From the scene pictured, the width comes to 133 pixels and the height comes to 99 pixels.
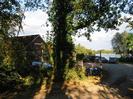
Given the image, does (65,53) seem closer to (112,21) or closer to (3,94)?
(112,21)

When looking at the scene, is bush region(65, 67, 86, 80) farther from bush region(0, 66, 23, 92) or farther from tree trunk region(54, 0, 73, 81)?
bush region(0, 66, 23, 92)

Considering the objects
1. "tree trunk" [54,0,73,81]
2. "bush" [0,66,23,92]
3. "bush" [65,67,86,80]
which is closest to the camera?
"bush" [0,66,23,92]

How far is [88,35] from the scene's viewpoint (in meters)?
30.5

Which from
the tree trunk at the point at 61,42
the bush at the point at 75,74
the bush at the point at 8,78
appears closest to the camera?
the bush at the point at 8,78

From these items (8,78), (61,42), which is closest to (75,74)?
(61,42)

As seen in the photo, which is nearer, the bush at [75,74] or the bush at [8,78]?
the bush at [8,78]

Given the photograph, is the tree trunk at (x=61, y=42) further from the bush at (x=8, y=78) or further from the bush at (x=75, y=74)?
the bush at (x=8, y=78)

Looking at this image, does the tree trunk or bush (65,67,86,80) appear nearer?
the tree trunk

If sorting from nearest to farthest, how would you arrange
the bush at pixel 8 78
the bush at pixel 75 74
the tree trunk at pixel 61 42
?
the bush at pixel 8 78 < the tree trunk at pixel 61 42 < the bush at pixel 75 74

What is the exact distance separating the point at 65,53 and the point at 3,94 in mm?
7850

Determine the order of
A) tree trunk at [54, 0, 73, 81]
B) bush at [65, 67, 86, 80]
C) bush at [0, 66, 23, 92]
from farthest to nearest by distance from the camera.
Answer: bush at [65, 67, 86, 80] → tree trunk at [54, 0, 73, 81] → bush at [0, 66, 23, 92]

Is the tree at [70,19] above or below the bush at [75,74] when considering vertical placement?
above

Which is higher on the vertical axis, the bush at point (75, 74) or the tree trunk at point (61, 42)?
the tree trunk at point (61, 42)

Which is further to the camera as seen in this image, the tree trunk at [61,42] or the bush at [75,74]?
the bush at [75,74]
